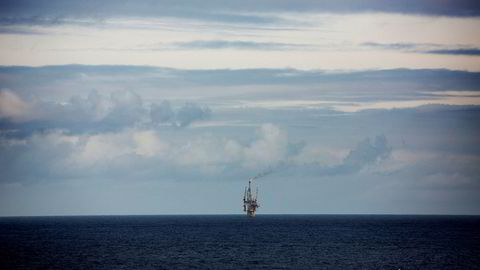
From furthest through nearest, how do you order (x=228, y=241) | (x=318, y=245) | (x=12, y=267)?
1. (x=228, y=241)
2. (x=318, y=245)
3. (x=12, y=267)

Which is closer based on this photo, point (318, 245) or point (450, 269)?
point (450, 269)

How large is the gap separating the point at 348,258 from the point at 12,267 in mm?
56635

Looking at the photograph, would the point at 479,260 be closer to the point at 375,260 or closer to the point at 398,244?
the point at 375,260

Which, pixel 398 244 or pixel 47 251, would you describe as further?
pixel 398 244

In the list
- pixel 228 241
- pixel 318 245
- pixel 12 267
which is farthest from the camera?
pixel 228 241

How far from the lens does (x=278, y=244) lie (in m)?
175

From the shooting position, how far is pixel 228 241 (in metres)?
188

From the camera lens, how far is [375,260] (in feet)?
434

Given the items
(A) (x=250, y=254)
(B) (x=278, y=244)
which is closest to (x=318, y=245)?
(B) (x=278, y=244)

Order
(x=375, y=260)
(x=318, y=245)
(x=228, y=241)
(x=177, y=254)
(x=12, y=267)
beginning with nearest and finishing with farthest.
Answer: (x=12, y=267) → (x=375, y=260) → (x=177, y=254) → (x=318, y=245) → (x=228, y=241)

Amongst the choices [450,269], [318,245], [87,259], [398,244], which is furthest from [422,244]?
[87,259]

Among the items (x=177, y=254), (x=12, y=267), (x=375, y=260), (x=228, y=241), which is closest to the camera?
(x=12, y=267)

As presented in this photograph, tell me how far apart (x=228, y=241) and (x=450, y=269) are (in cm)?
7520

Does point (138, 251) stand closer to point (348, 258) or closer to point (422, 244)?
point (348, 258)
